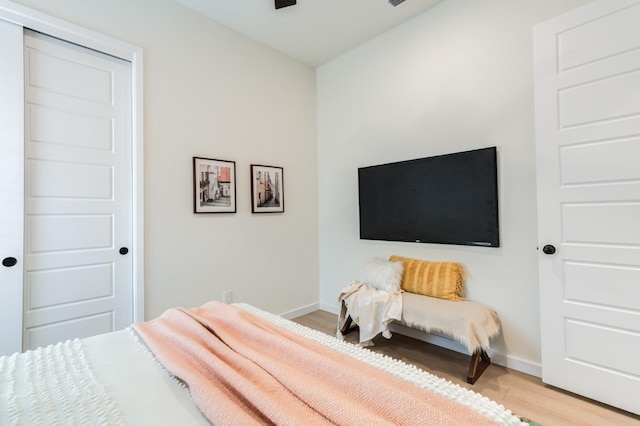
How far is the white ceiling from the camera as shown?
2.63 meters

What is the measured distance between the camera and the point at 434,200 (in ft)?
8.50

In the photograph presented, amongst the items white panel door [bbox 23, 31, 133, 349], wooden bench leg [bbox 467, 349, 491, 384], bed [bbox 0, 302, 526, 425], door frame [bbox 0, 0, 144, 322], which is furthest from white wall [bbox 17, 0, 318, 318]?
wooden bench leg [bbox 467, 349, 491, 384]

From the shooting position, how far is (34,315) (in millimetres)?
2002

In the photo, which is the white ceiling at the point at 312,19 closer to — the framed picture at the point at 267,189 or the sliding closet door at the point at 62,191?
the sliding closet door at the point at 62,191

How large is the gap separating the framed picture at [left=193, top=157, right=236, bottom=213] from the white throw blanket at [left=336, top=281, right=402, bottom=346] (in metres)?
1.50

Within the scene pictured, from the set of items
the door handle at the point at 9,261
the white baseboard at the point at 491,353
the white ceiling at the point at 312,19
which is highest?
the white ceiling at the point at 312,19

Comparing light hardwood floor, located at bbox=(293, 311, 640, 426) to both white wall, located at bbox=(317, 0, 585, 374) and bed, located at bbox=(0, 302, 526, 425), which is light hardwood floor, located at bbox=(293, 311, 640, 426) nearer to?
white wall, located at bbox=(317, 0, 585, 374)

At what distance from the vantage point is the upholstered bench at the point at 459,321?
80.7 inches

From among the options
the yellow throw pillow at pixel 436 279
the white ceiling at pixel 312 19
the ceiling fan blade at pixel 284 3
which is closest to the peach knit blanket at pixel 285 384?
the yellow throw pillow at pixel 436 279

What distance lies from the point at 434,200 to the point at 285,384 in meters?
2.09

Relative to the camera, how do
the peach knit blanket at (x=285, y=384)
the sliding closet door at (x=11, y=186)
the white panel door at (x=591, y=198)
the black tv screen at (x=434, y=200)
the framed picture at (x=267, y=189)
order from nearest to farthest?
the peach knit blanket at (x=285, y=384) < the white panel door at (x=591, y=198) < the sliding closet door at (x=11, y=186) < the black tv screen at (x=434, y=200) < the framed picture at (x=267, y=189)

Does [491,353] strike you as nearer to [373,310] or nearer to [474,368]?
[474,368]

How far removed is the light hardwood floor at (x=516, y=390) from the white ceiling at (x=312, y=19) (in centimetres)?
308

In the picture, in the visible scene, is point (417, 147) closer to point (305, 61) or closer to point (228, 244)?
point (305, 61)
